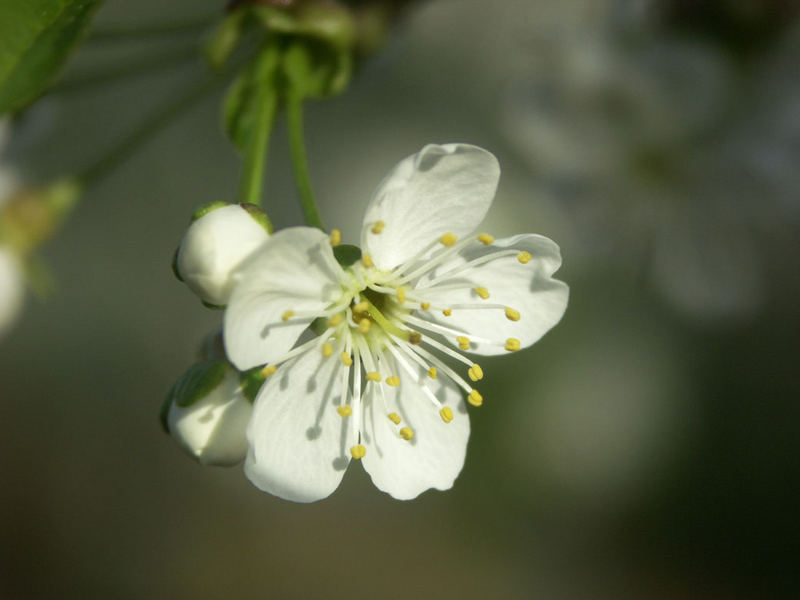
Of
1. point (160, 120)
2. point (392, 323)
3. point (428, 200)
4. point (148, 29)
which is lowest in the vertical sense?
point (392, 323)

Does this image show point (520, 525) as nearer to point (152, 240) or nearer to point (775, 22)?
point (152, 240)

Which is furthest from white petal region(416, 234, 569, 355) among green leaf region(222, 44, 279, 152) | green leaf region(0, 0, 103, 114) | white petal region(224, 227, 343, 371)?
green leaf region(0, 0, 103, 114)

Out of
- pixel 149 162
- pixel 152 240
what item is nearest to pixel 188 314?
pixel 152 240

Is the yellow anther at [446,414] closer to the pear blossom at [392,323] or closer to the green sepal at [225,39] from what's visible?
the pear blossom at [392,323]

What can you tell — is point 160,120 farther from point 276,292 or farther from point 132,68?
point 276,292

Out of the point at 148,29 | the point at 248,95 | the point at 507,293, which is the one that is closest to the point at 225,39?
the point at 248,95
